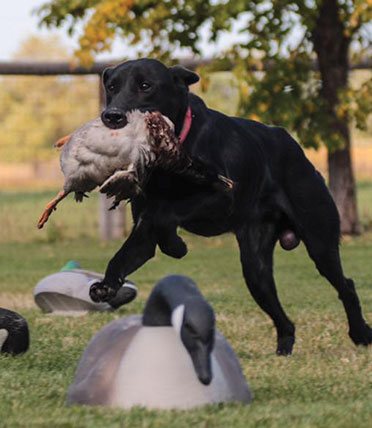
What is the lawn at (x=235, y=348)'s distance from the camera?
4535mm

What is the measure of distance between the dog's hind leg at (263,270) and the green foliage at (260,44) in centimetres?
859

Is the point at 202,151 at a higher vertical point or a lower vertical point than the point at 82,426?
higher

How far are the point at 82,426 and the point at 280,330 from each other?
2574mm

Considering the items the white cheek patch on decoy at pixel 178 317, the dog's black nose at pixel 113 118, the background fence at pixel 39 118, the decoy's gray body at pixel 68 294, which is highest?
the dog's black nose at pixel 113 118

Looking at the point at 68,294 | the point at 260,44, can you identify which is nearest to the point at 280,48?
the point at 260,44

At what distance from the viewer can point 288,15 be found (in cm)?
1567

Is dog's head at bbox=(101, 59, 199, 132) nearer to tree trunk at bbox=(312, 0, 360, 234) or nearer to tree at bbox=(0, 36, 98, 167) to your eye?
tree trunk at bbox=(312, 0, 360, 234)

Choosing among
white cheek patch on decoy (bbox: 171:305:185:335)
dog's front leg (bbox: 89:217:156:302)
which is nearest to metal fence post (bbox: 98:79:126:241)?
dog's front leg (bbox: 89:217:156:302)

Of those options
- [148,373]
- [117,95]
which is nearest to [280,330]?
[117,95]

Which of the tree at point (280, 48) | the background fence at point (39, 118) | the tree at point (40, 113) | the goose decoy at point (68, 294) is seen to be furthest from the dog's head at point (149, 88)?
the tree at point (40, 113)

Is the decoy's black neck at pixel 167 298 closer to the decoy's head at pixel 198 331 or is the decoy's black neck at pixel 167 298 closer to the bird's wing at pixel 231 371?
the decoy's head at pixel 198 331

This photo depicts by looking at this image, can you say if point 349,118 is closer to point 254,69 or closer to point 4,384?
point 254,69

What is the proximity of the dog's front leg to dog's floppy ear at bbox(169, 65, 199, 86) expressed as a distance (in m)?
0.74

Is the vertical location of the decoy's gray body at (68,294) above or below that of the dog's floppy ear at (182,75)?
below
